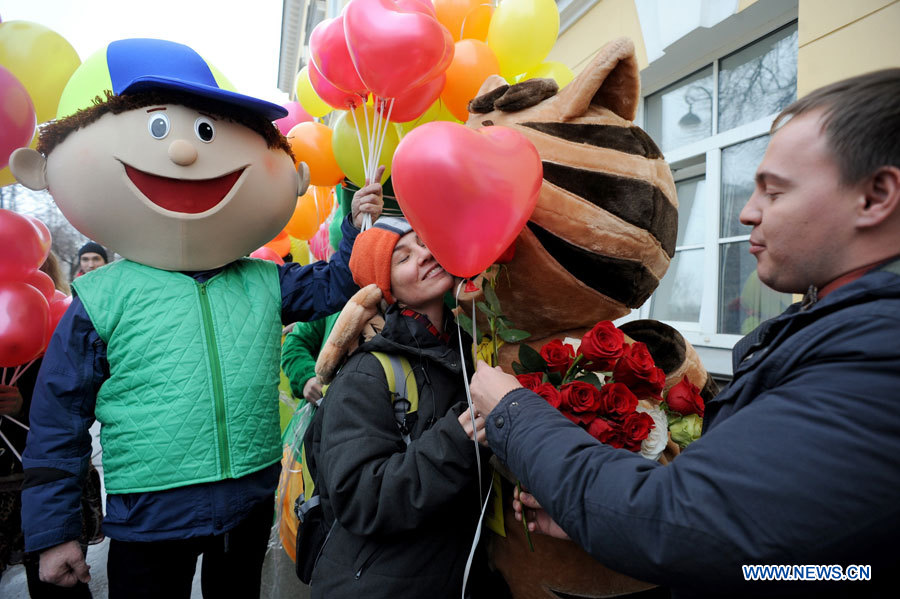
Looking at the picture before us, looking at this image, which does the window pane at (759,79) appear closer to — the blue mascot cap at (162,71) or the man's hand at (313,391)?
the blue mascot cap at (162,71)

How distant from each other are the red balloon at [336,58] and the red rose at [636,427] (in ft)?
6.13

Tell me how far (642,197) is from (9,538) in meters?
2.88

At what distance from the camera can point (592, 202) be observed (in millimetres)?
1350

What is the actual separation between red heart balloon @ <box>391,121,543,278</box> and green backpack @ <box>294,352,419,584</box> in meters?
0.36

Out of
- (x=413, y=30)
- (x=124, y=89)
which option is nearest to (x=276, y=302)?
(x=124, y=89)

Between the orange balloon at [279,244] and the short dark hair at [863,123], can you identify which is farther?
the orange balloon at [279,244]

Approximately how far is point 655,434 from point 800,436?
0.51 m

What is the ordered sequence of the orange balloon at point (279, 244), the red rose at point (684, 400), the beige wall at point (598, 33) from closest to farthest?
the red rose at point (684, 400), the beige wall at point (598, 33), the orange balloon at point (279, 244)

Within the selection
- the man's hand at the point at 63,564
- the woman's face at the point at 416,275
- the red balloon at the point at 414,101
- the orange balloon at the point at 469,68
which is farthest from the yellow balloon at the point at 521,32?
the man's hand at the point at 63,564

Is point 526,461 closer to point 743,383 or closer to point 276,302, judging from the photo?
point 743,383

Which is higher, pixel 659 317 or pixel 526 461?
pixel 526 461

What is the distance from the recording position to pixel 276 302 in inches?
72.5

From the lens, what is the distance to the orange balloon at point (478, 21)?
2.80 meters

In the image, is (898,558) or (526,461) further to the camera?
(526,461)
